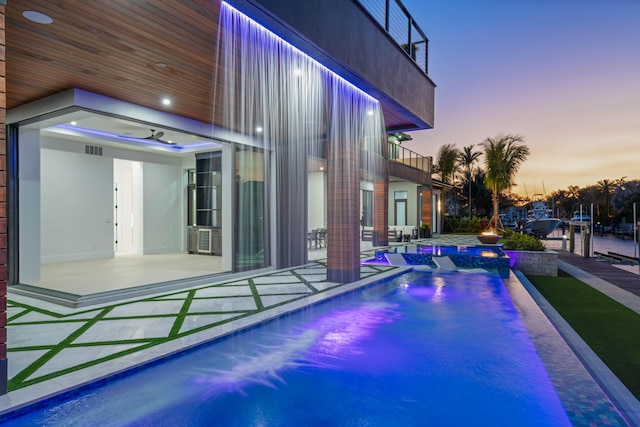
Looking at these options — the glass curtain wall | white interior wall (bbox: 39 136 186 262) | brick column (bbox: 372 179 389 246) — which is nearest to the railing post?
the glass curtain wall

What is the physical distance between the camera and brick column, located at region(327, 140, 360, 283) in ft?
22.0

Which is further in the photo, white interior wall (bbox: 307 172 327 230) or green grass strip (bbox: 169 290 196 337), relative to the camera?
white interior wall (bbox: 307 172 327 230)

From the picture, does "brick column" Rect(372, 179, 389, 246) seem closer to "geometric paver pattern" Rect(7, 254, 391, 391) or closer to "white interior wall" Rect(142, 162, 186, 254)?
"white interior wall" Rect(142, 162, 186, 254)

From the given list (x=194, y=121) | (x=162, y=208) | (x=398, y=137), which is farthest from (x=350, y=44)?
(x=398, y=137)

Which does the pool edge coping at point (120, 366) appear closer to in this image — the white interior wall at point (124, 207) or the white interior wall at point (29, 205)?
the white interior wall at point (29, 205)

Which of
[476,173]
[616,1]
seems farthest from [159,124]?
[476,173]

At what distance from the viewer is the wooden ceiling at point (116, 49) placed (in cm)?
322

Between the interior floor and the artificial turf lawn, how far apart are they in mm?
6056

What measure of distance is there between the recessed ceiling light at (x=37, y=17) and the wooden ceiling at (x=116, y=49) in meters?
0.04

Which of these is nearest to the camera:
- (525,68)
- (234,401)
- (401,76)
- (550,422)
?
(550,422)

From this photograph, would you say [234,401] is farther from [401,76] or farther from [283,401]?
[401,76]

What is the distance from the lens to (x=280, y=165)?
820 centimetres

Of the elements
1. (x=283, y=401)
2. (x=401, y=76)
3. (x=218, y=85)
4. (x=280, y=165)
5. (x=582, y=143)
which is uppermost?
(x=582, y=143)

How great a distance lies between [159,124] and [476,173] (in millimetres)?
30898
